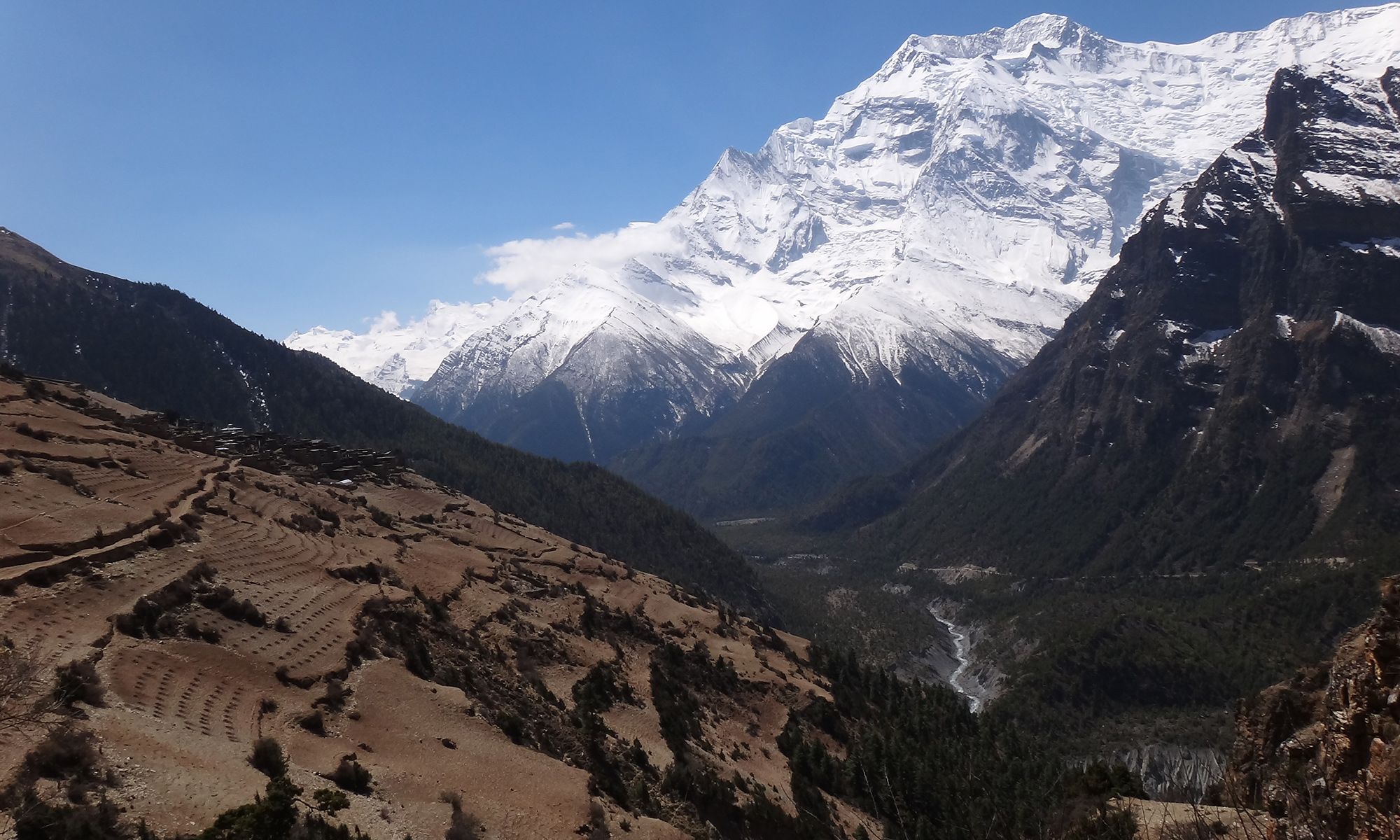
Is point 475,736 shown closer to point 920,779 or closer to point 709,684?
point 709,684

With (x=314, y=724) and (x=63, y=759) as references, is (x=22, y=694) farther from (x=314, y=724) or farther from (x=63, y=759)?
(x=314, y=724)

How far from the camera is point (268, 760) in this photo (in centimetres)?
3644

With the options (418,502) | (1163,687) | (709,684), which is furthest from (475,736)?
(1163,687)

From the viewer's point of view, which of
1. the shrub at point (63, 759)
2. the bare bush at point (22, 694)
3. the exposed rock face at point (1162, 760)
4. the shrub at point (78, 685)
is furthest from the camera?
the exposed rock face at point (1162, 760)

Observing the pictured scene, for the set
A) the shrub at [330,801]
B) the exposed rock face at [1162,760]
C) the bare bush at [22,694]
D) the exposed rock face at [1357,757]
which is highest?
the exposed rock face at [1357,757]

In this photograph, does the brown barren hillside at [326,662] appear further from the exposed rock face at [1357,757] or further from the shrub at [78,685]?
the exposed rock face at [1357,757]

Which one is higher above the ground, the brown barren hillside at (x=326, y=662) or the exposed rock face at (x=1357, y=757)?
the exposed rock face at (x=1357, y=757)

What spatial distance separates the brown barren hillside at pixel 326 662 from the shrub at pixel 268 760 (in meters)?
0.36

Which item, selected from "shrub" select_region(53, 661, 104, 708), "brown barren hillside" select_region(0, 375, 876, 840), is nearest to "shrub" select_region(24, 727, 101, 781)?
"brown barren hillside" select_region(0, 375, 876, 840)

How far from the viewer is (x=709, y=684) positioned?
85.9 m

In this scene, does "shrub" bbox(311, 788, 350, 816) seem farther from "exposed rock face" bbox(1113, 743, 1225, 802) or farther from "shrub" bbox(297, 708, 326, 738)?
"exposed rock face" bbox(1113, 743, 1225, 802)

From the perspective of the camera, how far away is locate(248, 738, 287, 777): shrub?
1419 inches

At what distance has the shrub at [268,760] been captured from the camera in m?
36.0

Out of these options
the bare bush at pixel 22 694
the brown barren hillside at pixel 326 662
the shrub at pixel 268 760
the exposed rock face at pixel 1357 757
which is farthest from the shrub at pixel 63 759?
the exposed rock face at pixel 1357 757
